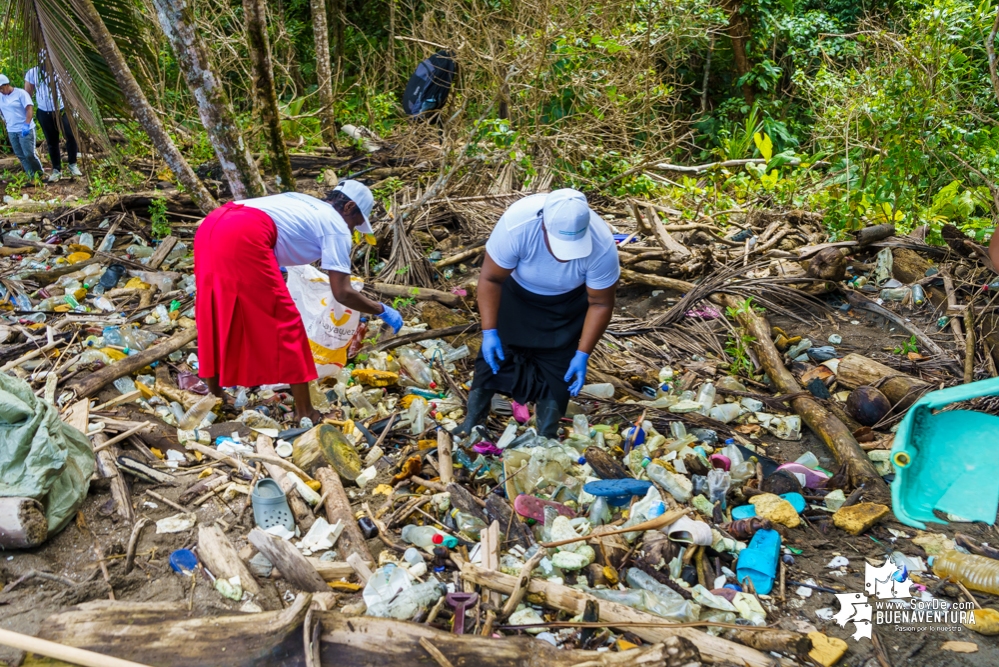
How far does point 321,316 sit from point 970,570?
130 inches

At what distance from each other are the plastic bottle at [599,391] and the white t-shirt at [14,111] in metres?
7.70

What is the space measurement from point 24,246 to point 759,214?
6556 mm

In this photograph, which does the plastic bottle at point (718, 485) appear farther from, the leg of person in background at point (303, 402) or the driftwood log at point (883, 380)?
the leg of person in background at point (303, 402)

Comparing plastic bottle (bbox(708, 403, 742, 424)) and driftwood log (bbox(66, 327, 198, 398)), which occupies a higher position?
driftwood log (bbox(66, 327, 198, 398))

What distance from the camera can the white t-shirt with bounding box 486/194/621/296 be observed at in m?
3.23

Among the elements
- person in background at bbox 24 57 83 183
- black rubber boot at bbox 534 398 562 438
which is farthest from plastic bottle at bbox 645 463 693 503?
person in background at bbox 24 57 83 183

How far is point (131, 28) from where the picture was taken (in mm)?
5801

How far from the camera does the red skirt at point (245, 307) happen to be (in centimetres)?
354

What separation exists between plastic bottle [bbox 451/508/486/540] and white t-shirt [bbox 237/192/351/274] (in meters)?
1.37

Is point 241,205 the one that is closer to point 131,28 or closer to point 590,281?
point 590,281

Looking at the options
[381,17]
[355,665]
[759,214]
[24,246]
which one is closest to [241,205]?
[355,665]

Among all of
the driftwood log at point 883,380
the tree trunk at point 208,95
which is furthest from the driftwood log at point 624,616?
the tree trunk at point 208,95

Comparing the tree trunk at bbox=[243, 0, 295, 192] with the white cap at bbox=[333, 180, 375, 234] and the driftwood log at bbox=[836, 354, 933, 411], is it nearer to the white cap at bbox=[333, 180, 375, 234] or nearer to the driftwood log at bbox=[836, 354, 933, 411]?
the white cap at bbox=[333, 180, 375, 234]

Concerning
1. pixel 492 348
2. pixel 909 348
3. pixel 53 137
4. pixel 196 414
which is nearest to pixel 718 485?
pixel 492 348
